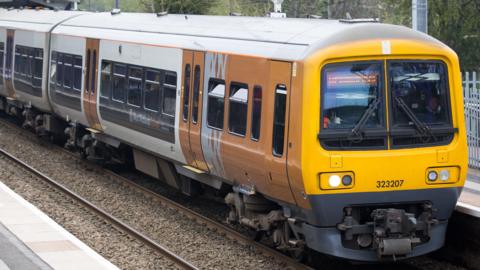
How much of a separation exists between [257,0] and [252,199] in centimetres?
3881

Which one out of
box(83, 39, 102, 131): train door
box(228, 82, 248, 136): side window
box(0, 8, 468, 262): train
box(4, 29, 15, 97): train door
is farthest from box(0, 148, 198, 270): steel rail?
box(4, 29, 15, 97): train door

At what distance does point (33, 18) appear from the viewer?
24.0 meters

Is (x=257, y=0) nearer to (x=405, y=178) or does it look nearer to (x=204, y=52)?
(x=204, y=52)

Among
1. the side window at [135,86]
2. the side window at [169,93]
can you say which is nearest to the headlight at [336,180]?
the side window at [169,93]

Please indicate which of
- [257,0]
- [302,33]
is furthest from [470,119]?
→ [257,0]

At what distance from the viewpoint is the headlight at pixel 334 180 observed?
9.72 meters

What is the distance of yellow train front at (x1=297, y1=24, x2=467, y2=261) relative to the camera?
973 cm

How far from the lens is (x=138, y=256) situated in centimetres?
1203

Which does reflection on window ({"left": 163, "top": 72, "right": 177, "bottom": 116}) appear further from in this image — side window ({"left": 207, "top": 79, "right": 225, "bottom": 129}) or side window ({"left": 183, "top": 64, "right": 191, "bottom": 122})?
side window ({"left": 207, "top": 79, "right": 225, "bottom": 129})

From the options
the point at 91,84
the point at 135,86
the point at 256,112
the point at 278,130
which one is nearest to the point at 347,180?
the point at 278,130

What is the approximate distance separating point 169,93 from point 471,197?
472 cm

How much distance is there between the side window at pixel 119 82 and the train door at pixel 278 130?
5.98 metres

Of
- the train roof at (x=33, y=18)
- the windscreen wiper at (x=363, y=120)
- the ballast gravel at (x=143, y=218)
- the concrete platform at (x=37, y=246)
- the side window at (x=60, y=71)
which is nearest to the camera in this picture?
the windscreen wiper at (x=363, y=120)

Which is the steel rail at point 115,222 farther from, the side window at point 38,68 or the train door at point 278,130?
the side window at point 38,68
